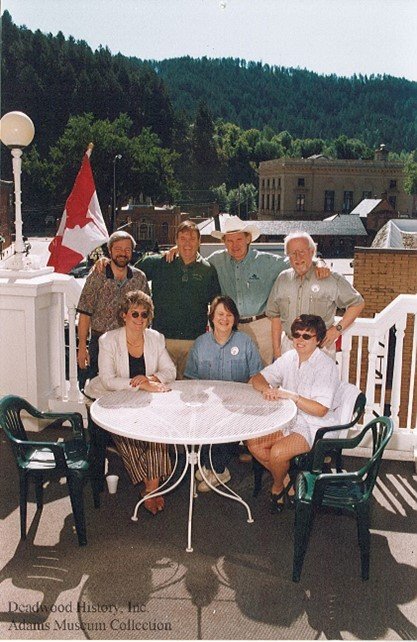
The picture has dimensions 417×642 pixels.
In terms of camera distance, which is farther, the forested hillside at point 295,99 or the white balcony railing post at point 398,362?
the forested hillside at point 295,99

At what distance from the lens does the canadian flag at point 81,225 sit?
7008mm

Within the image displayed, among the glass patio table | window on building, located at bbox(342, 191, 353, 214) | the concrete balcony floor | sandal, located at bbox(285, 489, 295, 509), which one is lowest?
the concrete balcony floor

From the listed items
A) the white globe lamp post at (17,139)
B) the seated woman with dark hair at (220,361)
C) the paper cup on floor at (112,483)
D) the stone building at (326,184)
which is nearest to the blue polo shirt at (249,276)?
the seated woman with dark hair at (220,361)

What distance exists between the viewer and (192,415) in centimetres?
282

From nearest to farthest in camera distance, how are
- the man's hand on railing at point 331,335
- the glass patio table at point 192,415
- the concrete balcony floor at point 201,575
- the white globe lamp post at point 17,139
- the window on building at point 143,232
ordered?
1. the concrete balcony floor at point 201,575
2. the glass patio table at point 192,415
3. the man's hand on railing at point 331,335
4. the white globe lamp post at point 17,139
5. the window on building at point 143,232

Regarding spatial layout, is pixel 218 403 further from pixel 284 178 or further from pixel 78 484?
pixel 284 178

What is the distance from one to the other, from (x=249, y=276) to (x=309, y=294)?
1.33ft

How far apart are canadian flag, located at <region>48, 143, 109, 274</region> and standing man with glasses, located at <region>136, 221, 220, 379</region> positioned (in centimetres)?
352

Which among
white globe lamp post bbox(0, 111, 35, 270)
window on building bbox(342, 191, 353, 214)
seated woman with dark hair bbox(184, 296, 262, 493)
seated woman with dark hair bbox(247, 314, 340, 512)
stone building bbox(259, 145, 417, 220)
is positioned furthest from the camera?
window on building bbox(342, 191, 353, 214)

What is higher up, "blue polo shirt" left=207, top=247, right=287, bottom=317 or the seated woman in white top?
"blue polo shirt" left=207, top=247, right=287, bottom=317

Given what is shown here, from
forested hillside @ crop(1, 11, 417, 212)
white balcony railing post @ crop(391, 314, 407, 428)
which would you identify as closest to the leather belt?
white balcony railing post @ crop(391, 314, 407, 428)

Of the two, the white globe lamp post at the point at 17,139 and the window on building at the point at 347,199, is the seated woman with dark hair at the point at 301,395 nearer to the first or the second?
the white globe lamp post at the point at 17,139

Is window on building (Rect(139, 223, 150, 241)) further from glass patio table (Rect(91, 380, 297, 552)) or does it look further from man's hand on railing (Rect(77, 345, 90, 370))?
glass patio table (Rect(91, 380, 297, 552))

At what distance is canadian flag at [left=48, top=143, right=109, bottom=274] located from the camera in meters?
7.01
